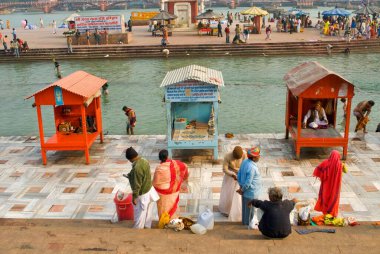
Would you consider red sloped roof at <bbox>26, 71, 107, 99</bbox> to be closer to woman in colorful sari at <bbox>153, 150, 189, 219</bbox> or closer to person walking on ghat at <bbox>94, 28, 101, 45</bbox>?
woman in colorful sari at <bbox>153, 150, 189, 219</bbox>

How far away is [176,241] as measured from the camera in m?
5.90

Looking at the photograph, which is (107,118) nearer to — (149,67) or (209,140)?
(209,140)

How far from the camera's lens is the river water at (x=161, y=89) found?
14680mm

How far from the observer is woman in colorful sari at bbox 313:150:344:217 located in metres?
6.79

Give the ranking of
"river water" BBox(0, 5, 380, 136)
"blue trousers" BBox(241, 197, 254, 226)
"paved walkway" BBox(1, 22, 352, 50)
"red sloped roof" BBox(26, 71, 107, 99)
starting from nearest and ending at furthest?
"blue trousers" BBox(241, 197, 254, 226) → "red sloped roof" BBox(26, 71, 107, 99) → "river water" BBox(0, 5, 380, 136) → "paved walkway" BBox(1, 22, 352, 50)

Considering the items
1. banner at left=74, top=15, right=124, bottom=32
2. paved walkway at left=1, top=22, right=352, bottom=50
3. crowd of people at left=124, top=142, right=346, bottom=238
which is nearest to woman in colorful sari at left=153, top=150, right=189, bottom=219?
crowd of people at left=124, top=142, right=346, bottom=238

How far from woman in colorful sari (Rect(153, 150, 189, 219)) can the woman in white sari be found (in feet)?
2.47

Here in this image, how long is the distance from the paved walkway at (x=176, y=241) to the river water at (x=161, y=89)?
24.6 feet

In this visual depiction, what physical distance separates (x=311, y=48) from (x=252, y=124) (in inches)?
637

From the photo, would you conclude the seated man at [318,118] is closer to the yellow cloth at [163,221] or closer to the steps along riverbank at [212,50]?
the yellow cloth at [163,221]

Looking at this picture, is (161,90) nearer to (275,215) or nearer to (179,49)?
(179,49)

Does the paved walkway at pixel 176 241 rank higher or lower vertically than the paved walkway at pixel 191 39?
lower

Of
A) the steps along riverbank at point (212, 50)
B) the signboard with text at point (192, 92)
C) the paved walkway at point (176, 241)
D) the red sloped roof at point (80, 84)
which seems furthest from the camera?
the steps along riverbank at point (212, 50)

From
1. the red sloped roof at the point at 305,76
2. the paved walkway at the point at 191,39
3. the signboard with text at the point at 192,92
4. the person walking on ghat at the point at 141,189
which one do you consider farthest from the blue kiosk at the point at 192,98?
the paved walkway at the point at 191,39
